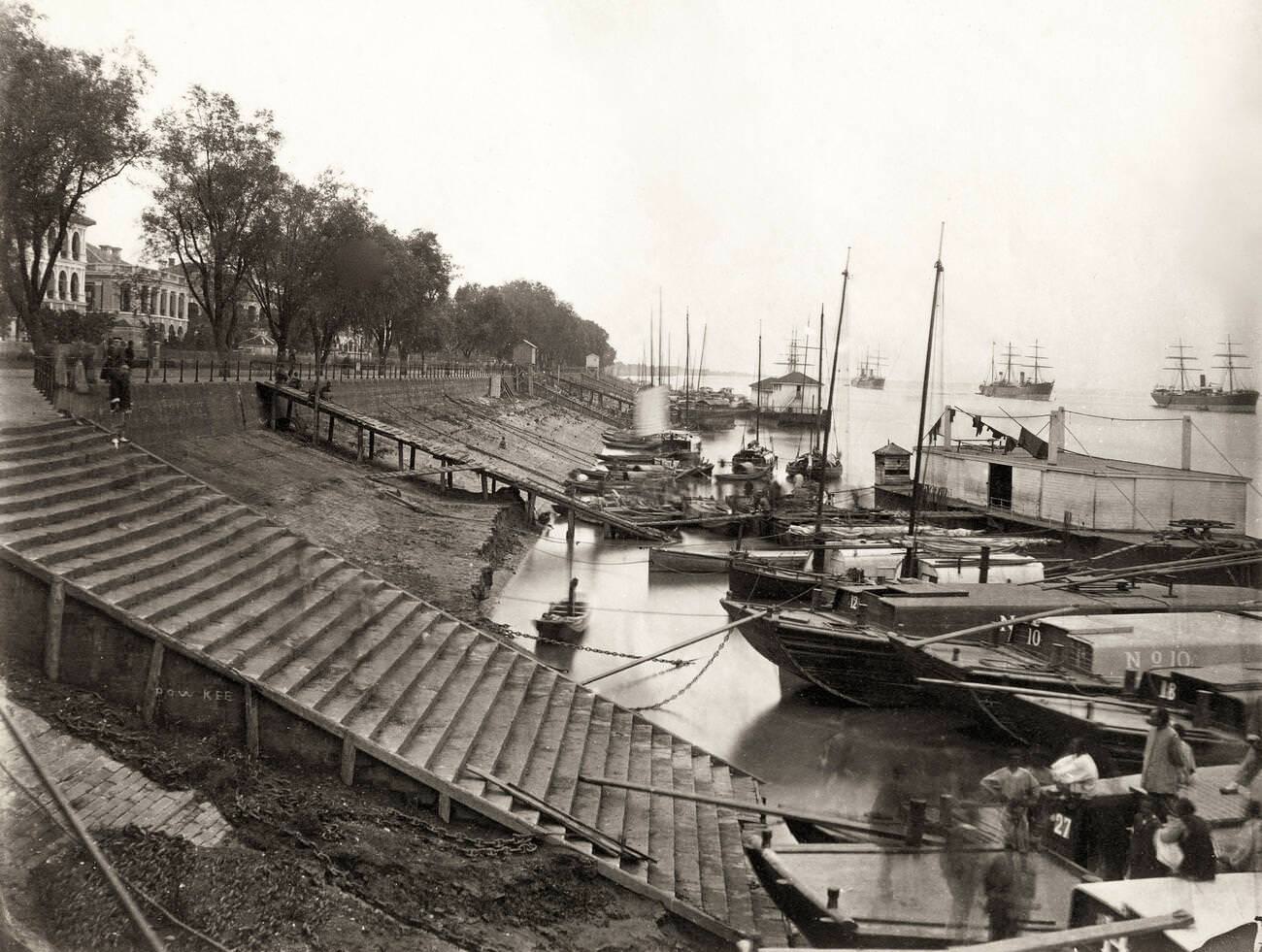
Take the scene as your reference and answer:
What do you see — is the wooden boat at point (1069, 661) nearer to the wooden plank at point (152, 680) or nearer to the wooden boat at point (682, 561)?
the wooden plank at point (152, 680)

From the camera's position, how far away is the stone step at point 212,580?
34.5 feet

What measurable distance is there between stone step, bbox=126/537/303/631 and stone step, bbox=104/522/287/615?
1 centimetres

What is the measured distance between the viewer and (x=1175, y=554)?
30.2 meters

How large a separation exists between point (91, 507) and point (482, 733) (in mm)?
5647

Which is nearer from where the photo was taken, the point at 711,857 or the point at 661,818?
the point at 711,857

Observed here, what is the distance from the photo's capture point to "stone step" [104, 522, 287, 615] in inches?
413

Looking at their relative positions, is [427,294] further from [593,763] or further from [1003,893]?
[1003,893]

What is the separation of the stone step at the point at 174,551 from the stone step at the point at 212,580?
14cm

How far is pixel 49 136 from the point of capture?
2172 cm

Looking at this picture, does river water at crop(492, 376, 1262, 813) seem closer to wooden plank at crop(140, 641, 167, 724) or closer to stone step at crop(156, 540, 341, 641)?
stone step at crop(156, 540, 341, 641)

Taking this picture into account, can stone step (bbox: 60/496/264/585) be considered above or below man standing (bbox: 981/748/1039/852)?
above

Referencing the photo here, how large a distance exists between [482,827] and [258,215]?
95.3ft

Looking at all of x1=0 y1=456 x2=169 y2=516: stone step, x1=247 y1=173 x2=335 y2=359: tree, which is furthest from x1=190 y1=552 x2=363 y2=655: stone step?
x1=247 y1=173 x2=335 y2=359: tree

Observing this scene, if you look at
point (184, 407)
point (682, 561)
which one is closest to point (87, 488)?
point (184, 407)
